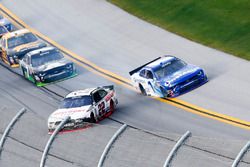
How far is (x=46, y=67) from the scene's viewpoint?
33625 mm

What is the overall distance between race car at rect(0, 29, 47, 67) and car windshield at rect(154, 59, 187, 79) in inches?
388

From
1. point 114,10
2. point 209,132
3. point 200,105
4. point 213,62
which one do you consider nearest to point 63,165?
point 209,132

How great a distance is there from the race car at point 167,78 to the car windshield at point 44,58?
17.9 ft

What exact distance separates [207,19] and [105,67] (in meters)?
5.88

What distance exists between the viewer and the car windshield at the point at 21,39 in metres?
38.1

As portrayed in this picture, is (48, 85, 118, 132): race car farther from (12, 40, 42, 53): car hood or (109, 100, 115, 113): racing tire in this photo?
(12, 40, 42, 53): car hood

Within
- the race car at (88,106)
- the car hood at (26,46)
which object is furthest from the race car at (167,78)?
the car hood at (26,46)

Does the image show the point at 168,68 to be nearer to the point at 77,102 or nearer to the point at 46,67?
the point at 77,102

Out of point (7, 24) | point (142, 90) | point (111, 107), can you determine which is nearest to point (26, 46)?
point (7, 24)

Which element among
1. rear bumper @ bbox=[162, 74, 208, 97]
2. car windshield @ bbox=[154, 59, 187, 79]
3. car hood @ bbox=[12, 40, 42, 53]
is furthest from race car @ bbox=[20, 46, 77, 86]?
rear bumper @ bbox=[162, 74, 208, 97]

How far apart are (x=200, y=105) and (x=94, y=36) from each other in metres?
13.1

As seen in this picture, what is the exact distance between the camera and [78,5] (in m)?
44.8

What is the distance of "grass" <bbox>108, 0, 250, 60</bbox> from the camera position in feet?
109

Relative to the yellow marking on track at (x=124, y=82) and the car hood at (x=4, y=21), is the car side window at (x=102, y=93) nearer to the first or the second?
the yellow marking on track at (x=124, y=82)
